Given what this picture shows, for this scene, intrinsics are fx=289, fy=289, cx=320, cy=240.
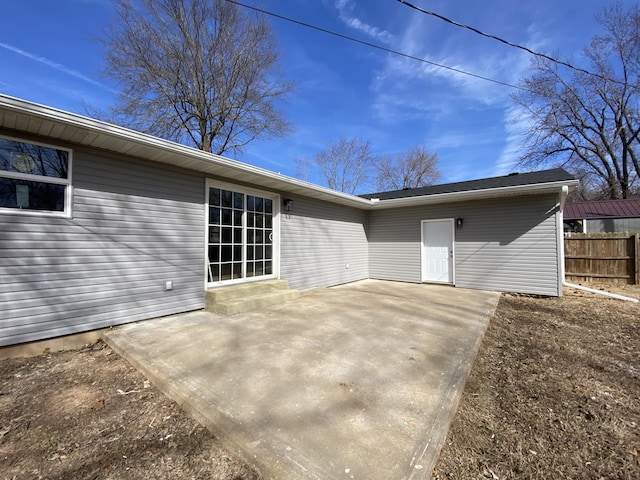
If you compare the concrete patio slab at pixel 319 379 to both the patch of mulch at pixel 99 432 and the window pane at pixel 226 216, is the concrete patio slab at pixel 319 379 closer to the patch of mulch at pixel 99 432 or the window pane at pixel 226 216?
the patch of mulch at pixel 99 432

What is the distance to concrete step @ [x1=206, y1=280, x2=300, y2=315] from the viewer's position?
466cm

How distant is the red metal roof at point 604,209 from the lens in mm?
13242

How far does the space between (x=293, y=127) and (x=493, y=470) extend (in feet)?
47.7

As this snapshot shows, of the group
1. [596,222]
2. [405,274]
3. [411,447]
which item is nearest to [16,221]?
[411,447]

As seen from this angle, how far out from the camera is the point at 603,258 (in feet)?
28.3

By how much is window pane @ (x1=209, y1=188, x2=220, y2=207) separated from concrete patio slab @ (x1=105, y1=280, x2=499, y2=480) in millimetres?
1922

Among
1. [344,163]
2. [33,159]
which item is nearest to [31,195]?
[33,159]

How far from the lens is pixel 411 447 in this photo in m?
1.68

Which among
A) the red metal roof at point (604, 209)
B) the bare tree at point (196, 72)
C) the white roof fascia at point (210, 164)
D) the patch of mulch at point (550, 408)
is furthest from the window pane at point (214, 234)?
the red metal roof at point (604, 209)

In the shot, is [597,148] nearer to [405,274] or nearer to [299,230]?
[405,274]

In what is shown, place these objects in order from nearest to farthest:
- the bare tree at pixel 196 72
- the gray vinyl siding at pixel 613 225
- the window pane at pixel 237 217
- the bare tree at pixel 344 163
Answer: the window pane at pixel 237 217
the bare tree at pixel 196 72
the gray vinyl siding at pixel 613 225
the bare tree at pixel 344 163

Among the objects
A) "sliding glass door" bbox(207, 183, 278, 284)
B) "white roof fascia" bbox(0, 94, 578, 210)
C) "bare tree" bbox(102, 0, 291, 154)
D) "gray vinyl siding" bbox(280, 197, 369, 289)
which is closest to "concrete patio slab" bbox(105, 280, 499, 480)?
"sliding glass door" bbox(207, 183, 278, 284)

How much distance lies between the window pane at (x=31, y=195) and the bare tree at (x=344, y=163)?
743 inches

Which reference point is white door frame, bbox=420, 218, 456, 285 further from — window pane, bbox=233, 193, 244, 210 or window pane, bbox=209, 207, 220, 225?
window pane, bbox=209, 207, 220, 225
